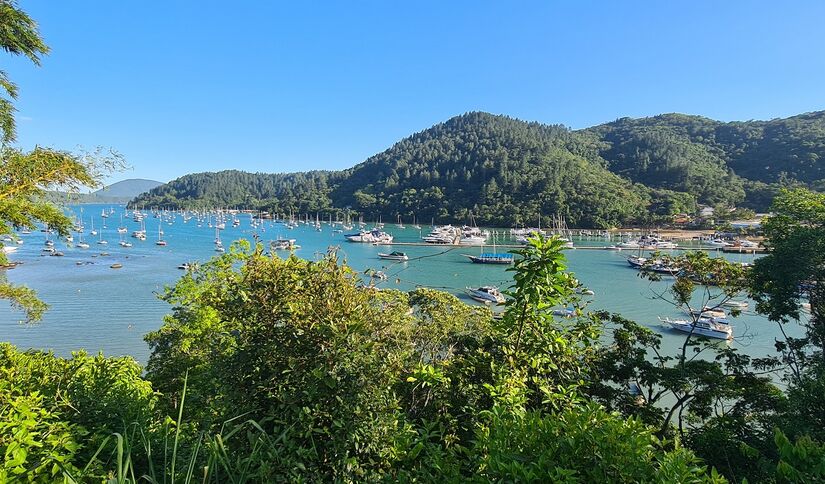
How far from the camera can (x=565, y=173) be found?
92.8 metres

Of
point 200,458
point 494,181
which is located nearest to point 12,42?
point 200,458

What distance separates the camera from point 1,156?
5.91 metres

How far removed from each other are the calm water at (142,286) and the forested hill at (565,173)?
30.0 meters

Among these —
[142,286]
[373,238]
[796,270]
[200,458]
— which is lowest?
[142,286]

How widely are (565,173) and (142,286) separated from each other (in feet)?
274

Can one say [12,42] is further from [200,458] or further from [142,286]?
[142,286]

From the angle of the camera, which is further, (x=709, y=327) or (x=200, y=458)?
(x=709, y=327)

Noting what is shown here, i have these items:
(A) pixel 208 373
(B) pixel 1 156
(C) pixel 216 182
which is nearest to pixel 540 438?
(A) pixel 208 373

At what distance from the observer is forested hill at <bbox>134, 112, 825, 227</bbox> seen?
82062 millimetres

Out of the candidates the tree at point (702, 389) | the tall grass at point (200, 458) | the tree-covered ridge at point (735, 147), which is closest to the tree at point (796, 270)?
the tree at point (702, 389)

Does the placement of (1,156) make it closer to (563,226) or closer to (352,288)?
(352,288)

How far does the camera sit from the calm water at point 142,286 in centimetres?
2105

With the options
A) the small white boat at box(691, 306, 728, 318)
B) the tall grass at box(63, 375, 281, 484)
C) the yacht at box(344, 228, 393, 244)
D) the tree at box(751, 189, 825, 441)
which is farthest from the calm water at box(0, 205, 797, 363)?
the tree at box(751, 189, 825, 441)

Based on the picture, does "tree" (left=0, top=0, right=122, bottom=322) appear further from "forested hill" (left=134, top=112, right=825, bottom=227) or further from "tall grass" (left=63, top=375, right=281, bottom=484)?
"forested hill" (left=134, top=112, right=825, bottom=227)
